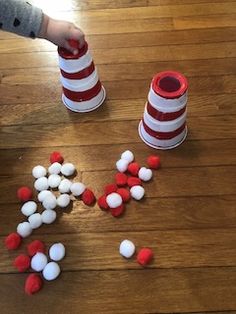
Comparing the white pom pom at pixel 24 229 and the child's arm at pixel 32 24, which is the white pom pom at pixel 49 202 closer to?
the white pom pom at pixel 24 229

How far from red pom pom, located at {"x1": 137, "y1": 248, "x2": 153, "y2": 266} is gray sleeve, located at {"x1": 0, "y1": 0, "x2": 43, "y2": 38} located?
0.60m

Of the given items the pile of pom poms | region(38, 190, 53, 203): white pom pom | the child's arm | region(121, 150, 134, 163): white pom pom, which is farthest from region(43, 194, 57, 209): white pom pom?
the child's arm

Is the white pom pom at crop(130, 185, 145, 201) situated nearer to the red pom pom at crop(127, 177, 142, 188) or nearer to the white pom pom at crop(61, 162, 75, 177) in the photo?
the red pom pom at crop(127, 177, 142, 188)

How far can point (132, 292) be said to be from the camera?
84 cm

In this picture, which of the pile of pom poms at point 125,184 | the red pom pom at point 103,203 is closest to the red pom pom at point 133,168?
the pile of pom poms at point 125,184

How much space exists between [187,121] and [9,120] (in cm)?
53

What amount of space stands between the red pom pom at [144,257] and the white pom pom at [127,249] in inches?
0.7

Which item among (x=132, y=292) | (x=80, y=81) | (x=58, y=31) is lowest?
(x=132, y=292)

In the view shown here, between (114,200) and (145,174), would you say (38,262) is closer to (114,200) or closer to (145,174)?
(114,200)

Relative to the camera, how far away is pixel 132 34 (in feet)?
4.42

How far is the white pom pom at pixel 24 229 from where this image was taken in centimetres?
92

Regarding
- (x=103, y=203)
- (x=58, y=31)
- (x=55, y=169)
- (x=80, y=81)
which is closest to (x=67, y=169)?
(x=55, y=169)

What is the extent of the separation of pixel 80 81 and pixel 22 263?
500 millimetres

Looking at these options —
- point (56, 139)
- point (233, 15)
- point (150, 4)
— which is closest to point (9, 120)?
point (56, 139)
